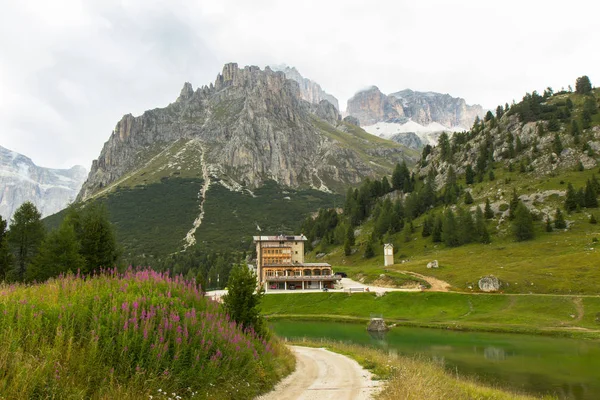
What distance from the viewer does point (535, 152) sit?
139375 millimetres

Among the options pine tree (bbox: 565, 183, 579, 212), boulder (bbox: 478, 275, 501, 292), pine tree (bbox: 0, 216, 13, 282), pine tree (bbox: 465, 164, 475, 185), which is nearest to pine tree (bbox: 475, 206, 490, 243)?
pine tree (bbox: 565, 183, 579, 212)

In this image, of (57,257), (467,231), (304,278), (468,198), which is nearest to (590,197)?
(468,198)

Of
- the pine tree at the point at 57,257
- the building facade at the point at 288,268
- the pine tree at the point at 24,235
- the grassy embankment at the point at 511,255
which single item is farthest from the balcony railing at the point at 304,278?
the pine tree at the point at 57,257

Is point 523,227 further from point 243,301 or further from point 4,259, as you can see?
point 4,259

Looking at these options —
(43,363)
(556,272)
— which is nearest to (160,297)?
(43,363)

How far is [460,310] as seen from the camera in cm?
6394

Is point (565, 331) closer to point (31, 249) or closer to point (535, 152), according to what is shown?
point (31, 249)

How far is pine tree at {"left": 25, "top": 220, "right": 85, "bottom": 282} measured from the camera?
35.7 metres

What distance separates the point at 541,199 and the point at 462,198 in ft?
81.5

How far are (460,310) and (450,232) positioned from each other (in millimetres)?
47112

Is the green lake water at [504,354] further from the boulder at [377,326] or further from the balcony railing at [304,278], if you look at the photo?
the balcony railing at [304,278]

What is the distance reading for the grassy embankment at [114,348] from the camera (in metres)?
8.90

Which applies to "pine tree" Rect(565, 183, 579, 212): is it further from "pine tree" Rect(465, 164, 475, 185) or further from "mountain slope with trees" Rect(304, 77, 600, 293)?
"pine tree" Rect(465, 164, 475, 185)

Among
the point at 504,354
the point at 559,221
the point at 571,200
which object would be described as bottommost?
the point at 504,354
